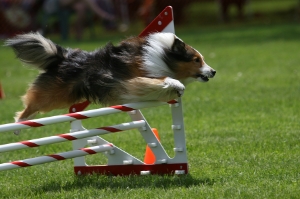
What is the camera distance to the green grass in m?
4.88

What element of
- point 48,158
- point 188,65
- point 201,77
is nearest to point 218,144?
point 201,77

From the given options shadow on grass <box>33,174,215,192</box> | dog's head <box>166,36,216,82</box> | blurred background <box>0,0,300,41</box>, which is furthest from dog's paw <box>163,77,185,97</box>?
blurred background <box>0,0,300,41</box>

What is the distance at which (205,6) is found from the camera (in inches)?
1032

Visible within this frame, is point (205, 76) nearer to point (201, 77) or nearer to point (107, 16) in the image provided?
point (201, 77)

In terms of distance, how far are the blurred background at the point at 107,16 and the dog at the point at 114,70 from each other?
44.6 ft

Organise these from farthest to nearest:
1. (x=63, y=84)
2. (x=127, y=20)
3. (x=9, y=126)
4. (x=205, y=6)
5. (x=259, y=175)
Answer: (x=205, y=6) → (x=127, y=20) → (x=63, y=84) → (x=259, y=175) → (x=9, y=126)

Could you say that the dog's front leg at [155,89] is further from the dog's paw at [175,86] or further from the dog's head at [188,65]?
the dog's head at [188,65]

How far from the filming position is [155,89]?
514cm

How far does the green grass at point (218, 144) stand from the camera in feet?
16.0

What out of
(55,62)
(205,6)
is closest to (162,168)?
(55,62)

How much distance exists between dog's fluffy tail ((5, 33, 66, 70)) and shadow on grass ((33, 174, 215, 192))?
3.73 ft

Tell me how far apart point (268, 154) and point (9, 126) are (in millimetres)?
2584

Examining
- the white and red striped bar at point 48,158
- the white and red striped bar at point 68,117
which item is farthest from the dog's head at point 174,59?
the white and red striped bar at point 48,158

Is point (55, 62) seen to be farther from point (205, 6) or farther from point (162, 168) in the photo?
point (205, 6)
